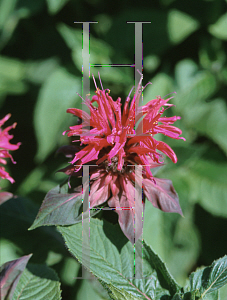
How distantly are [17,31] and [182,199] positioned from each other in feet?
3.63

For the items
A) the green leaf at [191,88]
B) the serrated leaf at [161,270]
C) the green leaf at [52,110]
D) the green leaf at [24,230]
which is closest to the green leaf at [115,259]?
the serrated leaf at [161,270]

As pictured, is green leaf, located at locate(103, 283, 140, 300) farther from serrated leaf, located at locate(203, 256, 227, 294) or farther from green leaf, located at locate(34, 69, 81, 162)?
green leaf, located at locate(34, 69, 81, 162)

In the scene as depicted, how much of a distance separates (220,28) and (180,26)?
6.5 inches

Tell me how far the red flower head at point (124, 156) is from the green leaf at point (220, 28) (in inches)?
24.6

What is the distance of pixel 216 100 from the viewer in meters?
1.35

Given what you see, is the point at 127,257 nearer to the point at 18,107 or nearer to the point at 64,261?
the point at 64,261

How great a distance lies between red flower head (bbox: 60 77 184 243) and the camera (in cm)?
76

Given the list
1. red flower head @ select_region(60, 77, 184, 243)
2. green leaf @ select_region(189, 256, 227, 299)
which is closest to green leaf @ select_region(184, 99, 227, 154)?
red flower head @ select_region(60, 77, 184, 243)

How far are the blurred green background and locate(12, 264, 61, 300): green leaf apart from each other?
159 mm

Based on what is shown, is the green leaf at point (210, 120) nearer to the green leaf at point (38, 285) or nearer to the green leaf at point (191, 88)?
the green leaf at point (191, 88)

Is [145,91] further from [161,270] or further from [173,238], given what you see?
[161,270]

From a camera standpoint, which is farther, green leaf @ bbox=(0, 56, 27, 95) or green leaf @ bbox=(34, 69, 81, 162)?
green leaf @ bbox=(0, 56, 27, 95)

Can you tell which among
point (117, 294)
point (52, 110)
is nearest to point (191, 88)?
point (52, 110)

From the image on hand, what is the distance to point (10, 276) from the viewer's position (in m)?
0.68
